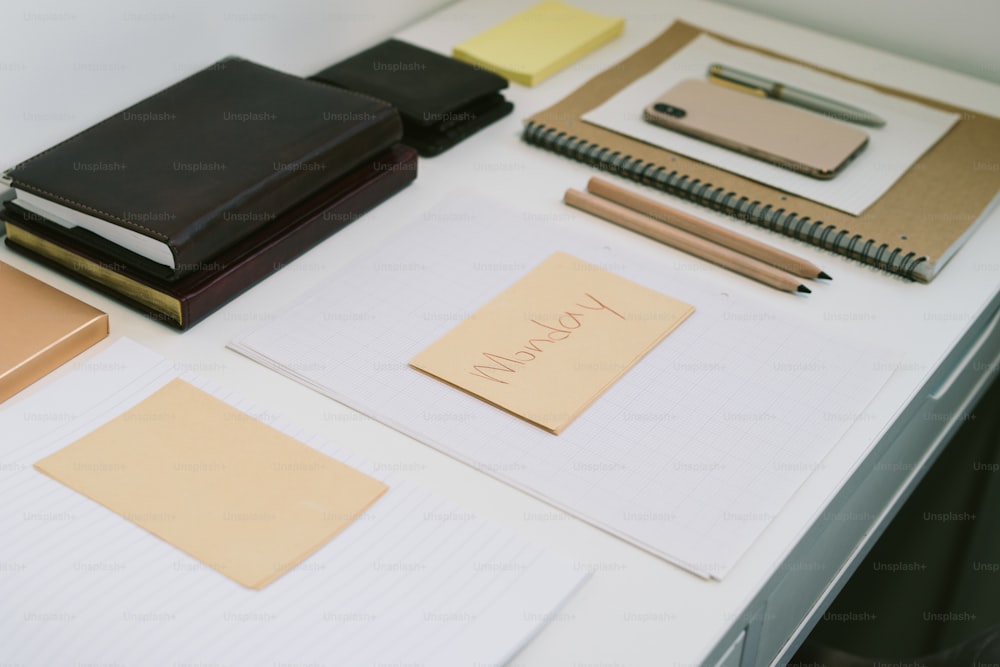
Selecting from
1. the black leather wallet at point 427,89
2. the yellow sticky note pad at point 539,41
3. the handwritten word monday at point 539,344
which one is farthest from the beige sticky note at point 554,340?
the yellow sticky note pad at point 539,41

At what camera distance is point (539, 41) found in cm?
140

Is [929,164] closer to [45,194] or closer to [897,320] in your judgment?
[897,320]

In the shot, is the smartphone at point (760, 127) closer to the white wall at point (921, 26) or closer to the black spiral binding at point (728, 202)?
the black spiral binding at point (728, 202)

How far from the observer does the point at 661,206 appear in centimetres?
111

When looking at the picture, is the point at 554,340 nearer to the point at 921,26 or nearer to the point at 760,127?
the point at 760,127

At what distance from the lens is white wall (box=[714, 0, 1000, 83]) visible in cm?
138

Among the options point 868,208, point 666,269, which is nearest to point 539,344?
point 666,269

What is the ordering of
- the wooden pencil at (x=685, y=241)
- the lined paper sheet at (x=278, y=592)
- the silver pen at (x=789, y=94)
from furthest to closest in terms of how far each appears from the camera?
the silver pen at (x=789, y=94) → the wooden pencil at (x=685, y=241) → the lined paper sheet at (x=278, y=592)

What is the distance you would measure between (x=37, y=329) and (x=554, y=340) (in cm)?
43

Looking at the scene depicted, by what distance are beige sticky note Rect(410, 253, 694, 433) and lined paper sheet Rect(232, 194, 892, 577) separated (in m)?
0.01

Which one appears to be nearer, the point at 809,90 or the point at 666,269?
the point at 666,269

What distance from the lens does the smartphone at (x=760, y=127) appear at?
1.19 metres

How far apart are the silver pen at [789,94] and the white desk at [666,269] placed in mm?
134

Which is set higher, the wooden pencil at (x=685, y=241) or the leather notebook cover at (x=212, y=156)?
the leather notebook cover at (x=212, y=156)
